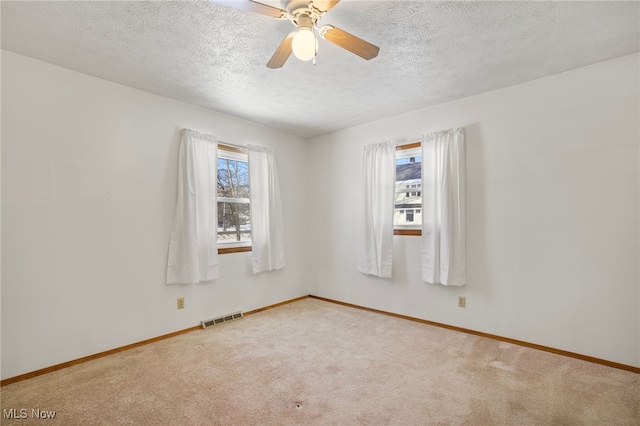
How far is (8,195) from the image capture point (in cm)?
242

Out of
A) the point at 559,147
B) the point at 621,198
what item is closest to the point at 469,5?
the point at 559,147

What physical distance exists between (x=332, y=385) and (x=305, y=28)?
96.1 inches

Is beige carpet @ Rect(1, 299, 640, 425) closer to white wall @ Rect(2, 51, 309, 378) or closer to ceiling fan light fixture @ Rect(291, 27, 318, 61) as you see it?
white wall @ Rect(2, 51, 309, 378)

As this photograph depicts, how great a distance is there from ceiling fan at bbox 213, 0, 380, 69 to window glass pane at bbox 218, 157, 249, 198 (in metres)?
2.22

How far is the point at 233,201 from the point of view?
Answer: 405cm

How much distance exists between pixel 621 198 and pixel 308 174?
3.66 metres

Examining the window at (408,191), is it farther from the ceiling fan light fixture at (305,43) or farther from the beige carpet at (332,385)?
the ceiling fan light fixture at (305,43)

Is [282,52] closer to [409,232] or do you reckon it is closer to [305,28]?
[305,28]

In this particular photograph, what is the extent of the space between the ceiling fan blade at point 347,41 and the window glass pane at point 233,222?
259cm

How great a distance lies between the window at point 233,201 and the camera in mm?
3943

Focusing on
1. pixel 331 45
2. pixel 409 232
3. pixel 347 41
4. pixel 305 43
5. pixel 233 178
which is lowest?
pixel 409 232
